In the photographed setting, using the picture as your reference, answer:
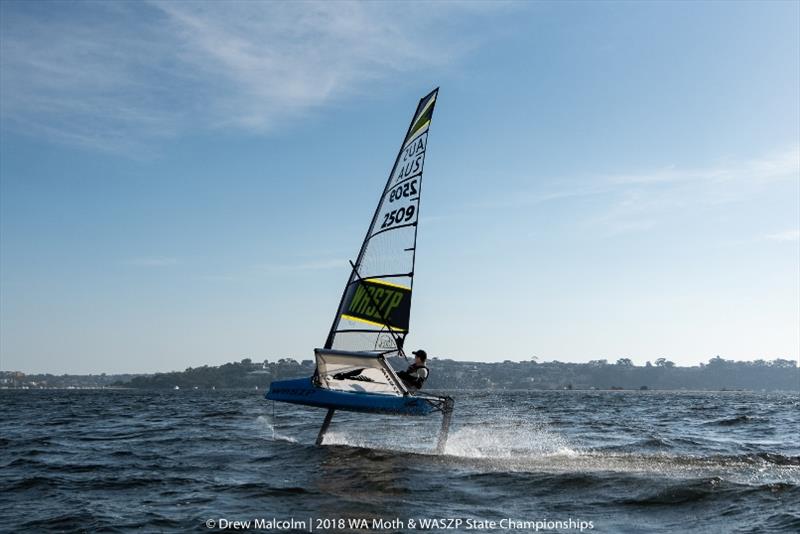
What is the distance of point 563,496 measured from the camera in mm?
11336

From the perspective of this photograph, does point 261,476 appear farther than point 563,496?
Yes

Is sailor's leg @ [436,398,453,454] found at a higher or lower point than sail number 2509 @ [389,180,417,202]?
lower

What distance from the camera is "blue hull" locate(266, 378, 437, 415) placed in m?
14.7

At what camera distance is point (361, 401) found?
14.8 m

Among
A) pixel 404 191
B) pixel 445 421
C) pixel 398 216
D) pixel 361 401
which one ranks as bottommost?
pixel 445 421

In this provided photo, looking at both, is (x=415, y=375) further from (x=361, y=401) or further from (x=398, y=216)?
(x=398, y=216)

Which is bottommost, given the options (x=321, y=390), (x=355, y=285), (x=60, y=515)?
(x=60, y=515)

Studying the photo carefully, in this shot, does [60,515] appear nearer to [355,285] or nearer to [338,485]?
[338,485]

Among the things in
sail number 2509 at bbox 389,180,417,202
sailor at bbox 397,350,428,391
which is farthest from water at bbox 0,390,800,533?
sail number 2509 at bbox 389,180,417,202

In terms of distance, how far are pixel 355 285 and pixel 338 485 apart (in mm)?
5537

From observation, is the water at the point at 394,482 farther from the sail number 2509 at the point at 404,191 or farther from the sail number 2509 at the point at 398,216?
the sail number 2509 at the point at 404,191

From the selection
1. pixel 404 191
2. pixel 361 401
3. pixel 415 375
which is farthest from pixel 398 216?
pixel 361 401

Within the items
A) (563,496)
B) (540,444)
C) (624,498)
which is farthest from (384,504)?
(540,444)

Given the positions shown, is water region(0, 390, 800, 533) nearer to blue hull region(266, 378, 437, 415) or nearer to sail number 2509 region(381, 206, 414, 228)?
blue hull region(266, 378, 437, 415)
